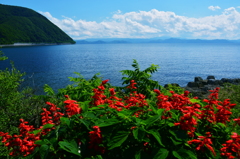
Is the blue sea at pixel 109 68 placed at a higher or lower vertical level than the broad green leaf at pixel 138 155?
lower

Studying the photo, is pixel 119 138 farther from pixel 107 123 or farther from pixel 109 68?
pixel 109 68

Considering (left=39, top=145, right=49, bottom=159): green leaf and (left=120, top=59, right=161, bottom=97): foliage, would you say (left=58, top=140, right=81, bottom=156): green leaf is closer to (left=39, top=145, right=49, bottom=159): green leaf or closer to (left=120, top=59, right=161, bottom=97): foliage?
(left=39, top=145, right=49, bottom=159): green leaf

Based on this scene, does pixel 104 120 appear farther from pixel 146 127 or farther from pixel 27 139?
pixel 27 139

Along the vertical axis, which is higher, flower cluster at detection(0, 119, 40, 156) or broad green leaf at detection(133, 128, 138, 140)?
broad green leaf at detection(133, 128, 138, 140)

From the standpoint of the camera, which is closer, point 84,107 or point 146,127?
point 146,127

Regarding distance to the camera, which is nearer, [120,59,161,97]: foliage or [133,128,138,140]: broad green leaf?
[133,128,138,140]: broad green leaf

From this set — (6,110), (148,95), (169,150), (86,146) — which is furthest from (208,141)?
(6,110)

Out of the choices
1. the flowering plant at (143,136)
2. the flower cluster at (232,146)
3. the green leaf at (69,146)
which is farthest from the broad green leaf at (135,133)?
the flower cluster at (232,146)

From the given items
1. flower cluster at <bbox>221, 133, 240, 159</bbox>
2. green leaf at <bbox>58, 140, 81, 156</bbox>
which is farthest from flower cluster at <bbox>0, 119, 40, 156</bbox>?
flower cluster at <bbox>221, 133, 240, 159</bbox>

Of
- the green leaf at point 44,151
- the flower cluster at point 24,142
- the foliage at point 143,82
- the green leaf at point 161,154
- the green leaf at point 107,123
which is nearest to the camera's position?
the green leaf at point 161,154

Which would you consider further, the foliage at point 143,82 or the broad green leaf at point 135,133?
the foliage at point 143,82

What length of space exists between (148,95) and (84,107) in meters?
4.33

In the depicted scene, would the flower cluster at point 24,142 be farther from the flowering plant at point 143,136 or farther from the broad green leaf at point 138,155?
the broad green leaf at point 138,155

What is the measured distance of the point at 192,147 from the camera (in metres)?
2.47
